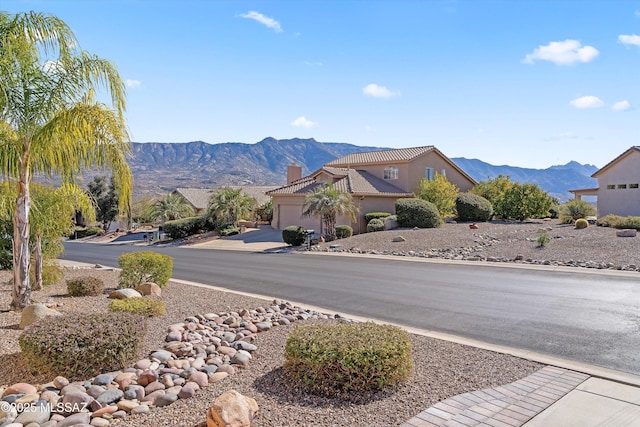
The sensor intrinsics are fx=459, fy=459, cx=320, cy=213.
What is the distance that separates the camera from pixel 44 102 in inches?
341

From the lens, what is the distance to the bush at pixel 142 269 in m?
11.4

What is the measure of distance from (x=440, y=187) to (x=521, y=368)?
2912 cm

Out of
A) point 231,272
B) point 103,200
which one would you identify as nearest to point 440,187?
point 231,272

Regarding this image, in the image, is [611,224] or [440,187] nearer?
[611,224]

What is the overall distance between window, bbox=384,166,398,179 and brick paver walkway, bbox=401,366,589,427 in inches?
1302

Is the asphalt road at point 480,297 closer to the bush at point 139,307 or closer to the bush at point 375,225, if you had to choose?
the bush at point 139,307

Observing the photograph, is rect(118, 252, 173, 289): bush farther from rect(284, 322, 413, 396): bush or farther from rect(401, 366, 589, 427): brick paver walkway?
rect(401, 366, 589, 427): brick paver walkway

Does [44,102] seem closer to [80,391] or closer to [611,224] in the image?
[80,391]

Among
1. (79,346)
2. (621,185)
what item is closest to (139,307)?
(79,346)

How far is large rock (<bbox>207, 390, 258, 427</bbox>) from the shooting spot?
4.34 m

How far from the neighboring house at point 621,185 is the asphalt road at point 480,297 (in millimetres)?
21309

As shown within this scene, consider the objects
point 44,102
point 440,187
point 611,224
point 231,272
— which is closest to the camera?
point 44,102

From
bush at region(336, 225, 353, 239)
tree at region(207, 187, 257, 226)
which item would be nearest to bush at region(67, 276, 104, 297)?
bush at region(336, 225, 353, 239)

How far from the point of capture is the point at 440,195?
3416 centimetres
